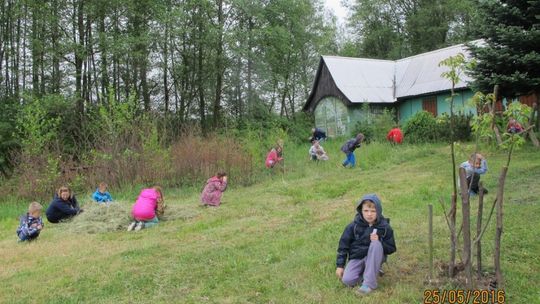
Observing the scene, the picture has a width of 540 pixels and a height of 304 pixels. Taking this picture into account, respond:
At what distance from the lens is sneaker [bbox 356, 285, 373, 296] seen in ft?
15.5

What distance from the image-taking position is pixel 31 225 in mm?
8844

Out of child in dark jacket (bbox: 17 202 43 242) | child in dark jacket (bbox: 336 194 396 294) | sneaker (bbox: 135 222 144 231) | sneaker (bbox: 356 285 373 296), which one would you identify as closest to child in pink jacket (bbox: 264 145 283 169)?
sneaker (bbox: 135 222 144 231)

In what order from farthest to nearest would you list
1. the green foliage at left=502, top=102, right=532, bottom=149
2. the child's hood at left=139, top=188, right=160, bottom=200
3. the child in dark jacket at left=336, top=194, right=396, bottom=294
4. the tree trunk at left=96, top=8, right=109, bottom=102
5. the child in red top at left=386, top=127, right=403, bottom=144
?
the tree trunk at left=96, top=8, right=109, bottom=102
the child in red top at left=386, top=127, right=403, bottom=144
the child's hood at left=139, top=188, right=160, bottom=200
the child in dark jacket at left=336, top=194, right=396, bottom=294
the green foliage at left=502, top=102, right=532, bottom=149

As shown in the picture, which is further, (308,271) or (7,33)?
(7,33)

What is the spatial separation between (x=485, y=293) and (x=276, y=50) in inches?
1249

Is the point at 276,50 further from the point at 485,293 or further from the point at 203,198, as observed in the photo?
the point at 485,293

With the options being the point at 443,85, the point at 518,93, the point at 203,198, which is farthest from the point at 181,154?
the point at 443,85

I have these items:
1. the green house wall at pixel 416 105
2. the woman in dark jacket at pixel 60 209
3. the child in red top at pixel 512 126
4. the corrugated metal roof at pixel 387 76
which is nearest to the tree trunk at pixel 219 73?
the corrugated metal roof at pixel 387 76

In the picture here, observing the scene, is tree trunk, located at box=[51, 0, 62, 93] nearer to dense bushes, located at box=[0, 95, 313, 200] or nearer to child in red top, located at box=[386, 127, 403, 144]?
dense bushes, located at box=[0, 95, 313, 200]

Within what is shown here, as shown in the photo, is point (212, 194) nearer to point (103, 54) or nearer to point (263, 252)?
point (263, 252)

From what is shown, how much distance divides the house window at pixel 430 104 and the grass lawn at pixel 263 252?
13.5 m

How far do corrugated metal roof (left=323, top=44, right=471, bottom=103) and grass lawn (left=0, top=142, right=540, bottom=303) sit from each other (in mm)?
14954

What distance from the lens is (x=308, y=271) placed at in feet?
18.1

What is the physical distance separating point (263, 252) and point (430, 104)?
69.7 feet
